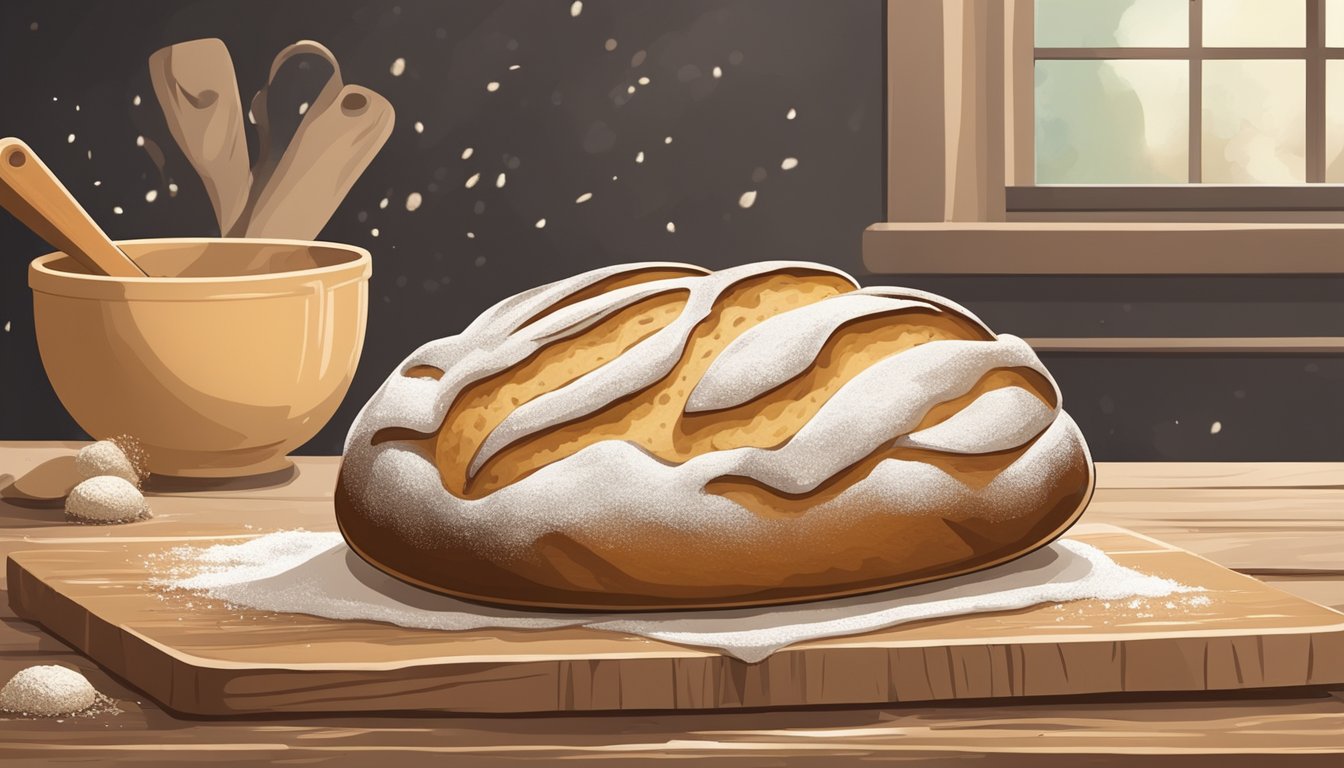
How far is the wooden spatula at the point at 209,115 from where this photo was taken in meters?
1.34

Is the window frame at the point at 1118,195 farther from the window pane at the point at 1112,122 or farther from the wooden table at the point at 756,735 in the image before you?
the wooden table at the point at 756,735

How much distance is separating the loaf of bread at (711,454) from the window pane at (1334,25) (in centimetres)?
124

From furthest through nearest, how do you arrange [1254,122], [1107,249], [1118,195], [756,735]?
[1254,122] < [1118,195] < [1107,249] < [756,735]

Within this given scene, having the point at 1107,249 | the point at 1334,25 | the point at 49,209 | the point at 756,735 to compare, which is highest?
the point at 1334,25

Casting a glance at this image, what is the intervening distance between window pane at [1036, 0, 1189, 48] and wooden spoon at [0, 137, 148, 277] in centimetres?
Answer: 115

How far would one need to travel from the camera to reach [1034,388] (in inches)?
32.5

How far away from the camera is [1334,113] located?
188 cm

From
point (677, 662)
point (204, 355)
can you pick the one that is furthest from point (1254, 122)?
point (677, 662)

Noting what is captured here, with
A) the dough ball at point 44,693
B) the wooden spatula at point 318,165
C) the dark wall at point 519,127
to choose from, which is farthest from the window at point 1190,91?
the dough ball at point 44,693

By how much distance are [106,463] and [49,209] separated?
17 cm

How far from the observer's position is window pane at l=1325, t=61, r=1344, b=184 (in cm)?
187

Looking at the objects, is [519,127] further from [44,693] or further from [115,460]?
[44,693]

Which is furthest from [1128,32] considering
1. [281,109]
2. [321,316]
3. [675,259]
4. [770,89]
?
[321,316]

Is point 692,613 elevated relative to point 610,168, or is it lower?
lower
